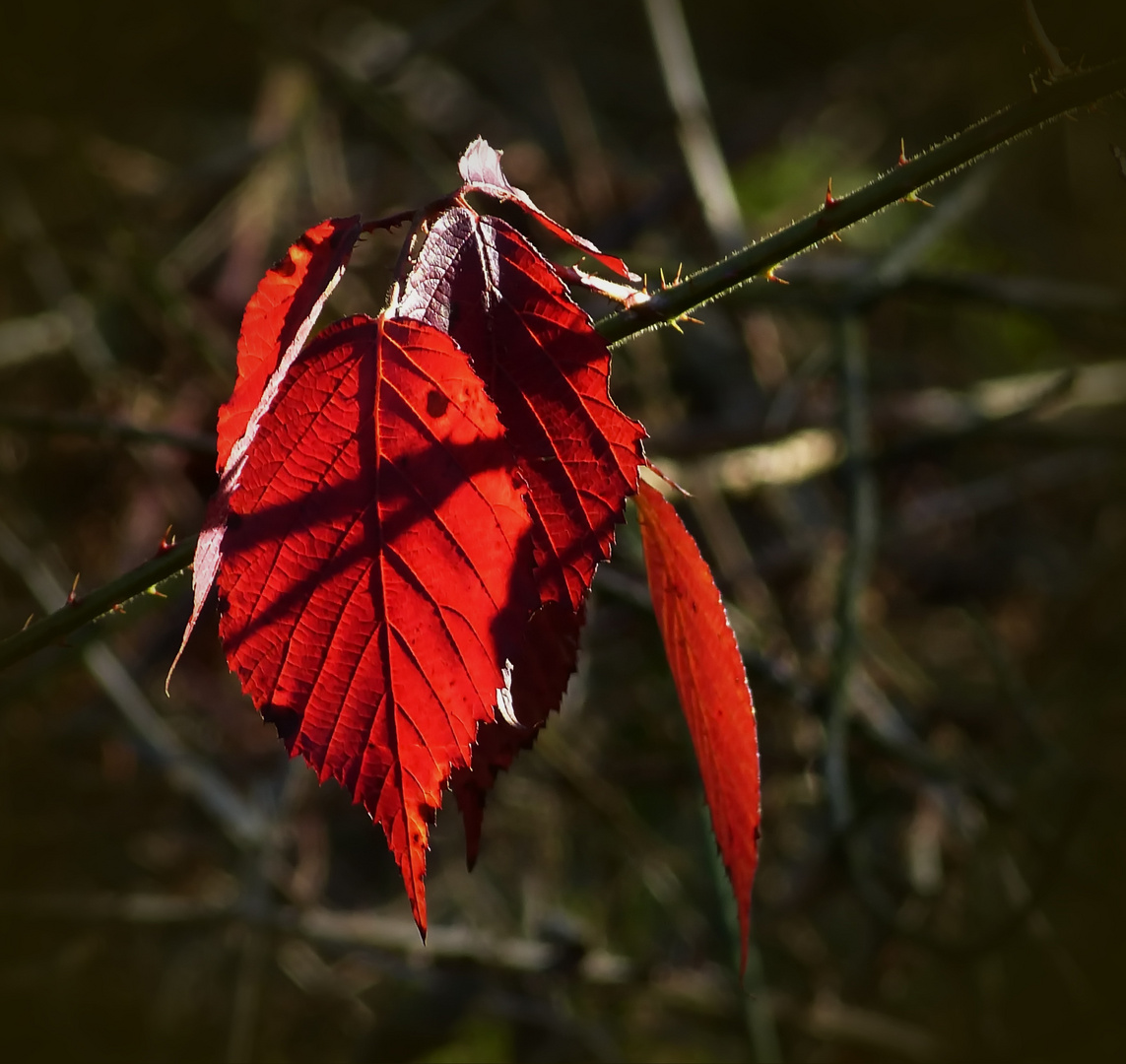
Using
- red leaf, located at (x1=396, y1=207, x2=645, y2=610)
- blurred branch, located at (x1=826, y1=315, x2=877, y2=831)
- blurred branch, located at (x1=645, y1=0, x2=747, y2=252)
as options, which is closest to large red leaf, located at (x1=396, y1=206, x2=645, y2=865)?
red leaf, located at (x1=396, y1=207, x2=645, y2=610)

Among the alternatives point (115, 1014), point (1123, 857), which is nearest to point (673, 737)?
point (1123, 857)

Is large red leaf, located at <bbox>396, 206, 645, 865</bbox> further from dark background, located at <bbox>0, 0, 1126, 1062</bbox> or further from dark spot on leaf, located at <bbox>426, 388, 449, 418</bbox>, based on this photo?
dark background, located at <bbox>0, 0, 1126, 1062</bbox>

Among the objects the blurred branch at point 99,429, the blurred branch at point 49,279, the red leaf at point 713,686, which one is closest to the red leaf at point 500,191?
the red leaf at point 713,686

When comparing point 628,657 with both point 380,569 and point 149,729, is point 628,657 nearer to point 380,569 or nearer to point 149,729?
point 149,729

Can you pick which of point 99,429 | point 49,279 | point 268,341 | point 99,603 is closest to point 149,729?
point 99,429

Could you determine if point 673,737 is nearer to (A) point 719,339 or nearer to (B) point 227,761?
(B) point 227,761

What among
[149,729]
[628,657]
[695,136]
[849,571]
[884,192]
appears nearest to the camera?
[884,192]
